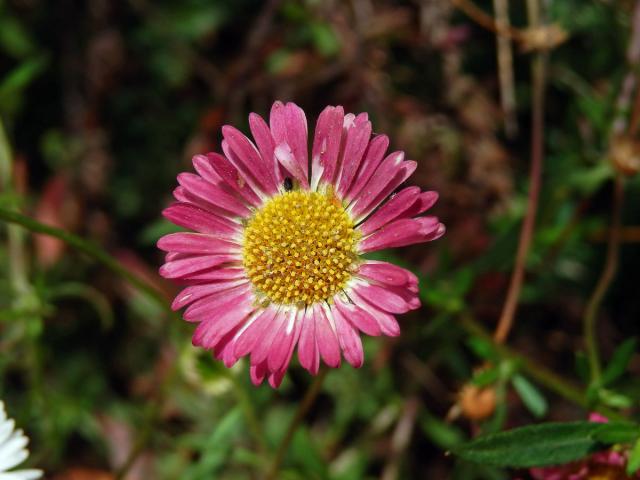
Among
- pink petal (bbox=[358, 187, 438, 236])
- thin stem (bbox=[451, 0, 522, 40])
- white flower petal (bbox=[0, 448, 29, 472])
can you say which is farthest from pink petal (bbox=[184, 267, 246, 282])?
thin stem (bbox=[451, 0, 522, 40])

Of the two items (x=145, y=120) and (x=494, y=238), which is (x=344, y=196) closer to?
(x=494, y=238)

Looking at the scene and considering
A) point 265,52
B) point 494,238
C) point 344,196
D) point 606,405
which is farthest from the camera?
point 265,52

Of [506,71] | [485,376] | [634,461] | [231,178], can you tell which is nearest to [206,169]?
[231,178]

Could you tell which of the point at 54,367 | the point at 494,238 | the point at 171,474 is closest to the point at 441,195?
the point at 494,238

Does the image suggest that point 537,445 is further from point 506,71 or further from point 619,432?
point 506,71

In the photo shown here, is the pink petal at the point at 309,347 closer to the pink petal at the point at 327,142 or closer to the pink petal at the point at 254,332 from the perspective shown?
the pink petal at the point at 254,332

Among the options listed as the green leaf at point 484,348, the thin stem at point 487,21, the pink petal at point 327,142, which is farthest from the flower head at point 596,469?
the thin stem at point 487,21
